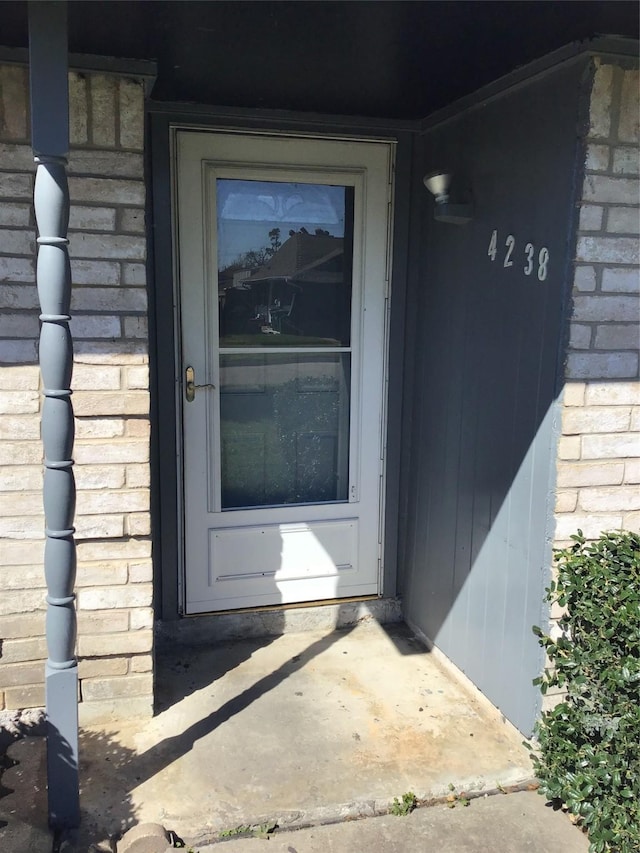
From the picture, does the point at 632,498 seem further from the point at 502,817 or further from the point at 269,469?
the point at 269,469

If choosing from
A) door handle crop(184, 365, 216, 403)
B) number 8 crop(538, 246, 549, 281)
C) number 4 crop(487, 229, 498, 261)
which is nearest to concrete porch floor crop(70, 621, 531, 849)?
door handle crop(184, 365, 216, 403)

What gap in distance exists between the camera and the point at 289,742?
273 cm

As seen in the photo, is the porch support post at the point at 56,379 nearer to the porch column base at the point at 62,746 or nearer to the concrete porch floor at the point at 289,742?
the porch column base at the point at 62,746

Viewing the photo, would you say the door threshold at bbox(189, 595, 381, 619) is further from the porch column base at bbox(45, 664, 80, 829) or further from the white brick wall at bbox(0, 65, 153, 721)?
the porch column base at bbox(45, 664, 80, 829)

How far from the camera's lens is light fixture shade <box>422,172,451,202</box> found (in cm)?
287

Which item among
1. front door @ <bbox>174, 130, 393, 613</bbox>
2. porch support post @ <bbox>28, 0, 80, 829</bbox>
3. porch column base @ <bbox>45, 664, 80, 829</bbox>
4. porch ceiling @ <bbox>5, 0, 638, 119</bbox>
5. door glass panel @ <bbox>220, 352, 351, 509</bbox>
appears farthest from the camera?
door glass panel @ <bbox>220, 352, 351, 509</bbox>

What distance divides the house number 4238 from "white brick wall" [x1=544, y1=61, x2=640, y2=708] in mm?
151

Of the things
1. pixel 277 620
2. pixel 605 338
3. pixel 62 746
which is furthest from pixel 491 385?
pixel 62 746

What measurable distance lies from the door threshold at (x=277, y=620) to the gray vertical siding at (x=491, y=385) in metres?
0.22

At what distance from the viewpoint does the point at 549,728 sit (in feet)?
7.82

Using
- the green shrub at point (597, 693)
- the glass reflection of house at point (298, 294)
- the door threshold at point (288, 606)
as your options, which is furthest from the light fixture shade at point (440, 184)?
the door threshold at point (288, 606)

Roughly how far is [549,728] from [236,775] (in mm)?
1083

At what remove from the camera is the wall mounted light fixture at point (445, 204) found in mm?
2873

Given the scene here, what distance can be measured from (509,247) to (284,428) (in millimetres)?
1389
